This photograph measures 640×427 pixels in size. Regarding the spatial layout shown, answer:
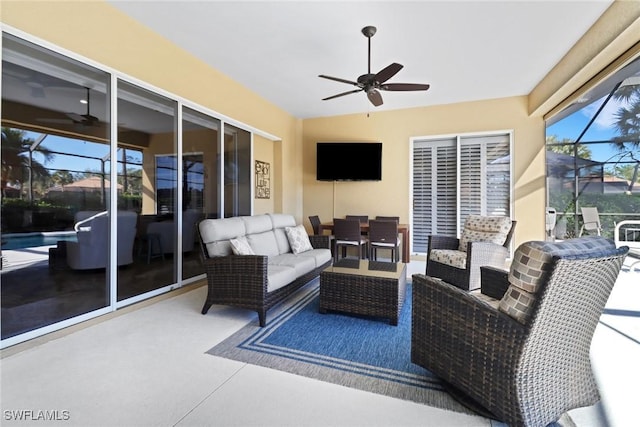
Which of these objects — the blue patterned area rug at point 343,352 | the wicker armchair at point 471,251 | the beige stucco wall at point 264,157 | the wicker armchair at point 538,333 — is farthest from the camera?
the beige stucco wall at point 264,157

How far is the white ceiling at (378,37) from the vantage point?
111 inches

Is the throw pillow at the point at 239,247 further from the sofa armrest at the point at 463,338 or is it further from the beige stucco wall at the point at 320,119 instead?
the beige stucco wall at the point at 320,119

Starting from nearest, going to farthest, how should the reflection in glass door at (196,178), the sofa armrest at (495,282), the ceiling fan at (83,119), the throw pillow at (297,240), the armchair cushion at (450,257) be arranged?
the sofa armrest at (495,282)
the ceiling fan at (83,119)
the armchair cushion at (450,257)
the reflection in glass door at (196,178)
the throw pillow at (297,240)

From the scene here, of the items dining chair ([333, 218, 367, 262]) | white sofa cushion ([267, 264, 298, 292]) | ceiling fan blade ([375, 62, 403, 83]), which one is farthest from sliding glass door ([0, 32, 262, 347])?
ceiling fan blade ([375, 62, 403, 83])

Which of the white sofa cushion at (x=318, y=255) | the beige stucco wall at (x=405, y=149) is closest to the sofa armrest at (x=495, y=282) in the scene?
the white sofa cushion at (x=318, y=255)

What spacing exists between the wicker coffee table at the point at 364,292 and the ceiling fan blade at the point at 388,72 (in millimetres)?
2028

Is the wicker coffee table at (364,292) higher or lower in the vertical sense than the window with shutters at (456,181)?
lower

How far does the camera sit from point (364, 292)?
2.71 metres

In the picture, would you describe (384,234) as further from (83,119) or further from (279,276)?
(83,119)

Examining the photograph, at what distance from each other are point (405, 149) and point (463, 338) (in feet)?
15.6

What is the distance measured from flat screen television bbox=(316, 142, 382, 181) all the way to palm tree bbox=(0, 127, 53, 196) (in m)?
4.41

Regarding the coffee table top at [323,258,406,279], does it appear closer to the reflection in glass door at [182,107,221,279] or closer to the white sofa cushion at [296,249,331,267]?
the white sofa cushion at [296,249,331,267]

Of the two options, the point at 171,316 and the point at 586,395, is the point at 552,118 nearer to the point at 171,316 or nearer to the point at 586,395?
the point at 586,395

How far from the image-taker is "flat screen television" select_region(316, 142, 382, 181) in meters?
5.83
